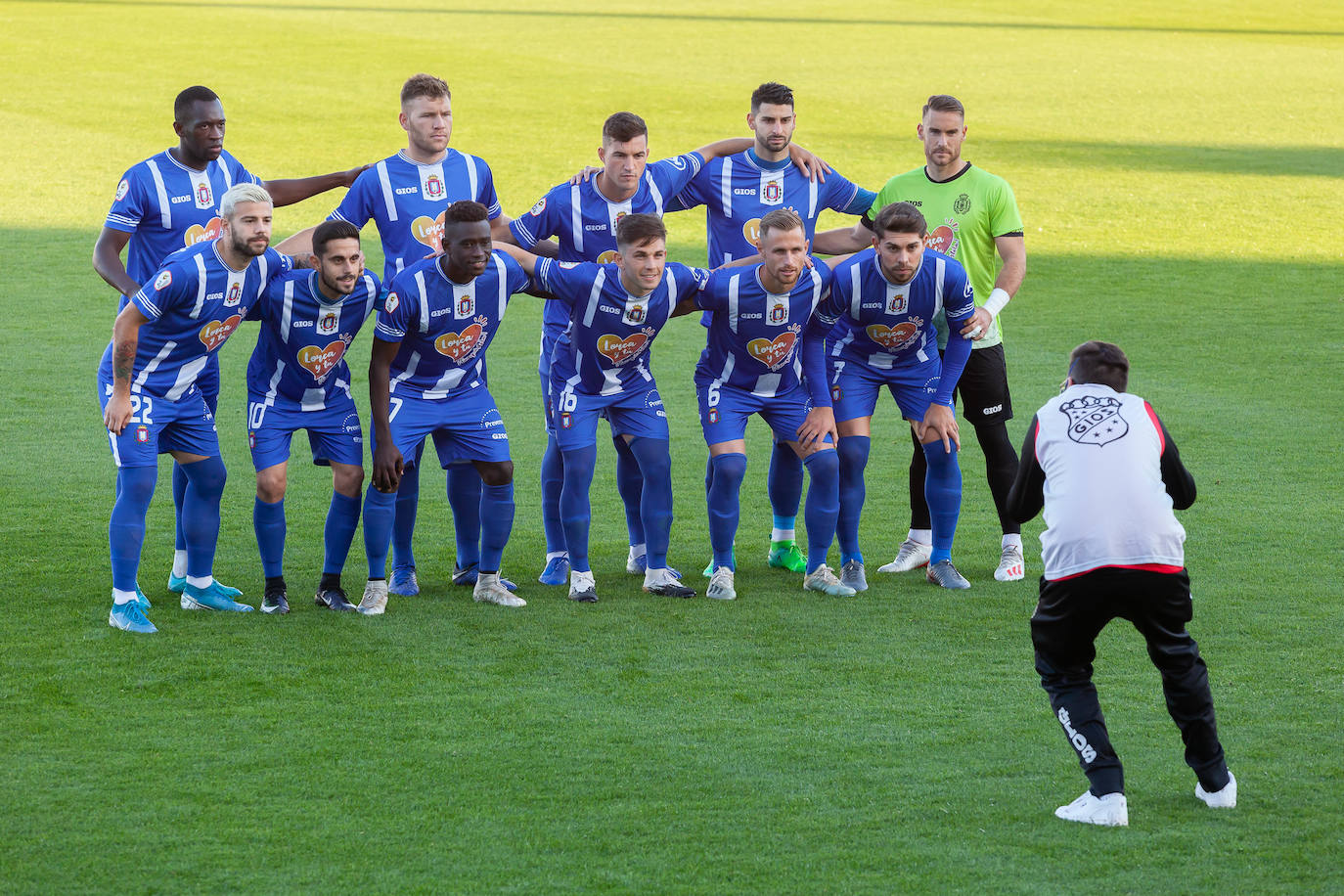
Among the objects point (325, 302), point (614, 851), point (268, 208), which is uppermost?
point (268, 208)

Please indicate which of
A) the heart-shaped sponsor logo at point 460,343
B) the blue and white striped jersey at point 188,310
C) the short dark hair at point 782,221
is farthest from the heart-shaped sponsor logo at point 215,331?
the short dark hair at point 782,221

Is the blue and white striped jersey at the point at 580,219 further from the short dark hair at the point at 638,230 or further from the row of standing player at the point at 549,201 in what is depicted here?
the short dark hair at the point at 638,230

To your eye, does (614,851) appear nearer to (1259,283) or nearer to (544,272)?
(544,272)

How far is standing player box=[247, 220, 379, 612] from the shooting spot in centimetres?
622

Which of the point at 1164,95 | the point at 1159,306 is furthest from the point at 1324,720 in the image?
the point at 1164,95

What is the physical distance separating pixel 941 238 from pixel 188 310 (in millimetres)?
3300

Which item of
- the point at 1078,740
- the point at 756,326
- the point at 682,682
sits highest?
the point at 756,326

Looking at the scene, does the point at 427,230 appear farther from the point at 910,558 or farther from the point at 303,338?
the point at 910,558

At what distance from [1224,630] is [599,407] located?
271 cm

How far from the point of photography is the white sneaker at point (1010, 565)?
6.91m

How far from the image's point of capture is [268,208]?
601 centimetres

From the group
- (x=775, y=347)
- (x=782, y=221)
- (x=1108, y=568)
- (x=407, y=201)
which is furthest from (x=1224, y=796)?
(x=407, y=201)

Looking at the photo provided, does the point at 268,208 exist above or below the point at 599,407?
above

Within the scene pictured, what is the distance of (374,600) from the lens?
638 centimetres
